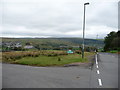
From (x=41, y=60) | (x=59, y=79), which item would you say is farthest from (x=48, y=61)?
(x=59, y=79)

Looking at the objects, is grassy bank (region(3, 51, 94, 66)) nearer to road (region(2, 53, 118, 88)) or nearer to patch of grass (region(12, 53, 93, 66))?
patch of grass (region(12, 53, 93, 66))

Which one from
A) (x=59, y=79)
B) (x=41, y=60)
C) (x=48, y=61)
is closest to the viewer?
(x=59, y=79)

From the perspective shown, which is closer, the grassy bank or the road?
the road

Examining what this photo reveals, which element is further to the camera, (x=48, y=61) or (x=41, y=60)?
(x=41, y=60)

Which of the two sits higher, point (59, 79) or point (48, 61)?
point (59, 79)

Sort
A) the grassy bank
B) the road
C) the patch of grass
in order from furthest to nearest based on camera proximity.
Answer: the grassy bank < the patch of grass < the road

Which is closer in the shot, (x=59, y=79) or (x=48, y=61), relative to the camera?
(x=59, y=79)

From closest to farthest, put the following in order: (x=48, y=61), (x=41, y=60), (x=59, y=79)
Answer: (x=59, y=79)
(x=48, y=61)
(x=41, y=60)

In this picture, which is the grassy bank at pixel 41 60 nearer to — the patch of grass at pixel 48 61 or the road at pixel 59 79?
the patch of grass at pixel 48 61

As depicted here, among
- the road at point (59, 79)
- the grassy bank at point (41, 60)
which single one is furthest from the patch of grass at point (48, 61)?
the road at point (59, 79)

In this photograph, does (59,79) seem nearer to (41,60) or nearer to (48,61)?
(48,61)

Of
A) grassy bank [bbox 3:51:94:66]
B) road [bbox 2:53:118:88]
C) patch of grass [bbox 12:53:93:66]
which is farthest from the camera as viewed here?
grassy bank [bbox 3:51:94:66]

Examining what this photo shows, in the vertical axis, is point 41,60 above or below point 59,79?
below

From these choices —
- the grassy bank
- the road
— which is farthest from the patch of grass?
the road
